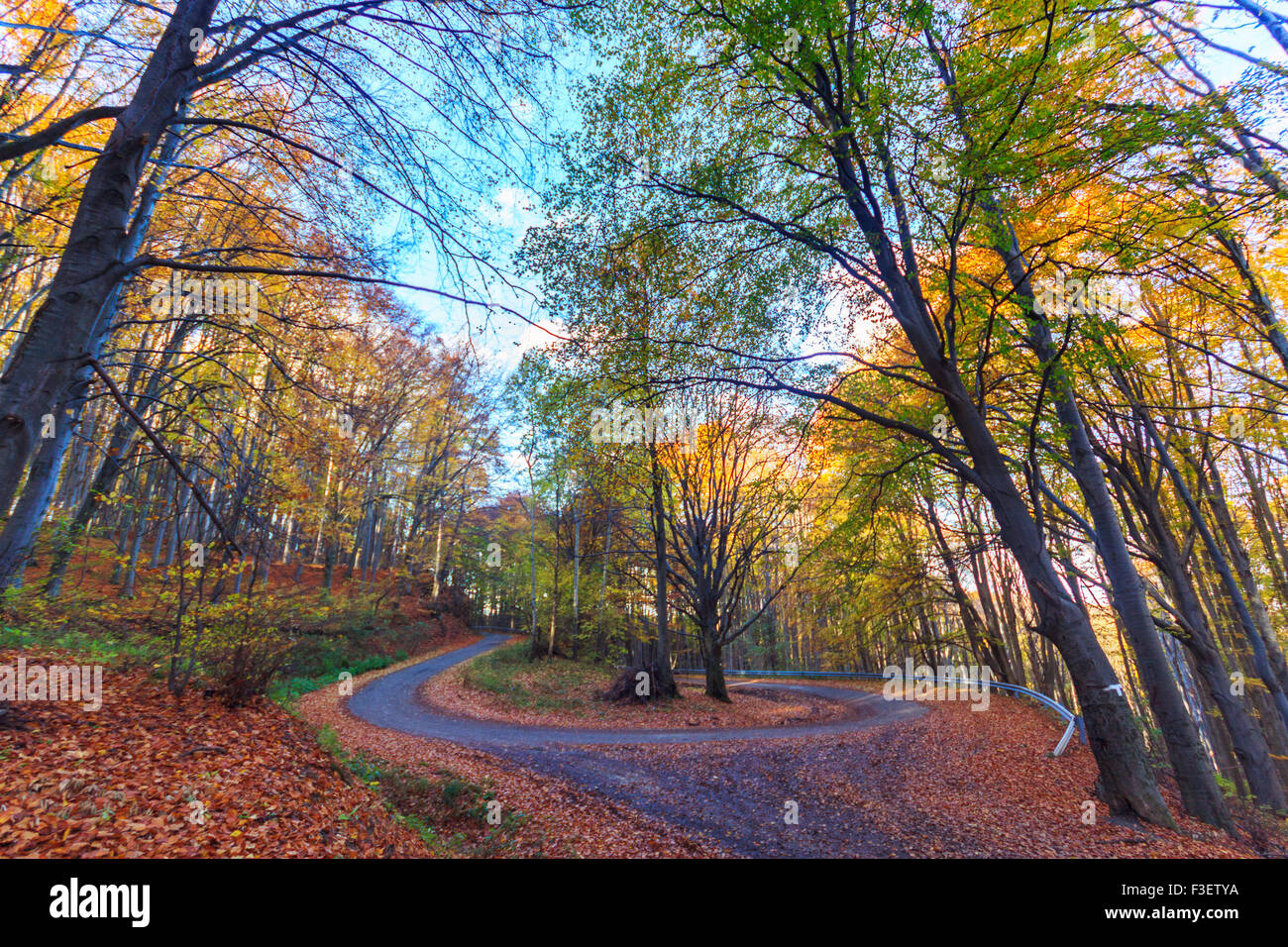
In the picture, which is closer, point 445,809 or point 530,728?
point 445,809

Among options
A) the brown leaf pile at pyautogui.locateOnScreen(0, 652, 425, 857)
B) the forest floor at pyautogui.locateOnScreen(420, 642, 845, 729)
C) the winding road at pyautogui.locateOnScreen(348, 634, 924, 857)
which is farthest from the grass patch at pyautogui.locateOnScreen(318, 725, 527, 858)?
the forest floor at pyautogui.locateOnScreen(420, 642, 845, 729)

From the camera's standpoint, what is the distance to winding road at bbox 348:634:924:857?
503 cm

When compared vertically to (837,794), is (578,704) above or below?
below

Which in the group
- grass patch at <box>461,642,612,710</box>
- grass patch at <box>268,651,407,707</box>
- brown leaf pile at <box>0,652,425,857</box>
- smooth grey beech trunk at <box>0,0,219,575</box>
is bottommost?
grass patch at <box>461,642,612,710</box>

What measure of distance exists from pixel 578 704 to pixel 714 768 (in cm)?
697

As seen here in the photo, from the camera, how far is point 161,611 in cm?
756

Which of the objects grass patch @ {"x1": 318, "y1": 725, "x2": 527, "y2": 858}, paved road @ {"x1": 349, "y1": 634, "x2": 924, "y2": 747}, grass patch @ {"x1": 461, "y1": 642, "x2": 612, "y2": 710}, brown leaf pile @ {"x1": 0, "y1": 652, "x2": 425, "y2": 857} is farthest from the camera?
grass patch @ {"x1": 461, "y1": 642, "x2": 612, "y2": 710}

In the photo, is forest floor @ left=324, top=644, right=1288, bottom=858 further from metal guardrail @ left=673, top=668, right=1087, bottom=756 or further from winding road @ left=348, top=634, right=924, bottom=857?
metal guardrail @ left=673, top=668, right=1087, bottom=756

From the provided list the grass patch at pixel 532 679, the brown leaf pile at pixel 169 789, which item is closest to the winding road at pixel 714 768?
the grass patch at pixel 532 679

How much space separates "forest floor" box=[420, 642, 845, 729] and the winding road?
2.04ft

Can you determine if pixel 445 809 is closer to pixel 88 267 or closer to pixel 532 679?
pixel 88 267

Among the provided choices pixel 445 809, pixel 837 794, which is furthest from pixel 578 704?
pixel 837 794

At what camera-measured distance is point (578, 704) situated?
13.4 metres
